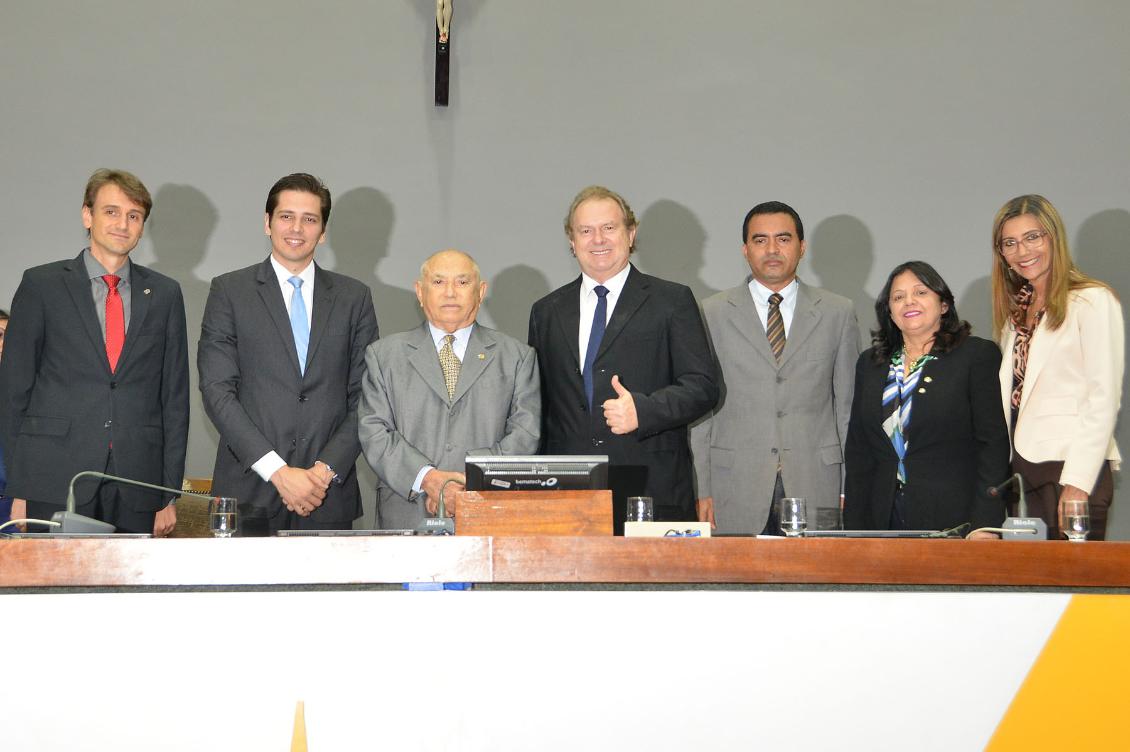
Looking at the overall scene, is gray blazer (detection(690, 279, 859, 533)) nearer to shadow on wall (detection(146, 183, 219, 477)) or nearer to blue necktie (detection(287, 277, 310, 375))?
blue necktie (detection(287, 277, 310, 375))

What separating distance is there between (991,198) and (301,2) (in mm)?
2781

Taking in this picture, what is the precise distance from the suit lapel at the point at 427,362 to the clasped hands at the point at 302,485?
35 cm

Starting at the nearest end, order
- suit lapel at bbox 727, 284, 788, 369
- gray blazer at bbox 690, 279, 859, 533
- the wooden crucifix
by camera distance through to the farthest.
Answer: gray blazer at bbox 690, 279, 859, 533 < suit lapel at bbox 727, 284, 788, 369 < the wooden crucifix

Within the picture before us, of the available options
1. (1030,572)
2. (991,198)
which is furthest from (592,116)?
(1030,572)

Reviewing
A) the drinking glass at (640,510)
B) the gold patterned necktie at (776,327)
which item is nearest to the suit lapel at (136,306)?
the drinking glass at (640,510)

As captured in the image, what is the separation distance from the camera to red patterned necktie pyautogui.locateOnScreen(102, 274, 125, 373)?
3295mm

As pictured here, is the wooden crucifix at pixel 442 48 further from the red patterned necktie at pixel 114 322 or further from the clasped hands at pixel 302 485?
the clasped hands at pixel 302 485

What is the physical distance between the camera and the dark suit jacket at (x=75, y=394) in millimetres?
3203

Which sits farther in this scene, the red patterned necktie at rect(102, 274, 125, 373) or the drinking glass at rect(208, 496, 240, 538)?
the red patterned necktie at rect(102, 274, 125, 373)

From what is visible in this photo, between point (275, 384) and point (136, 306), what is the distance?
48cm

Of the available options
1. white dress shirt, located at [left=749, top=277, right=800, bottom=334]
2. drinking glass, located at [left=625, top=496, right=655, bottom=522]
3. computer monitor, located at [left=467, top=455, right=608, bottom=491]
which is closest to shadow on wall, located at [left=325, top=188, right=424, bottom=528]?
white dress shirt, located at [left=749, top=277, right=800, bottom=334]

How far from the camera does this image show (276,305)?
3.28 m

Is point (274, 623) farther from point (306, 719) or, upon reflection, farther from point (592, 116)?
point (592, 116)

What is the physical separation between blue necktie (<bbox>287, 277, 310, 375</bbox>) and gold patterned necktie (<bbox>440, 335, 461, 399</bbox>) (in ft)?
1.27
